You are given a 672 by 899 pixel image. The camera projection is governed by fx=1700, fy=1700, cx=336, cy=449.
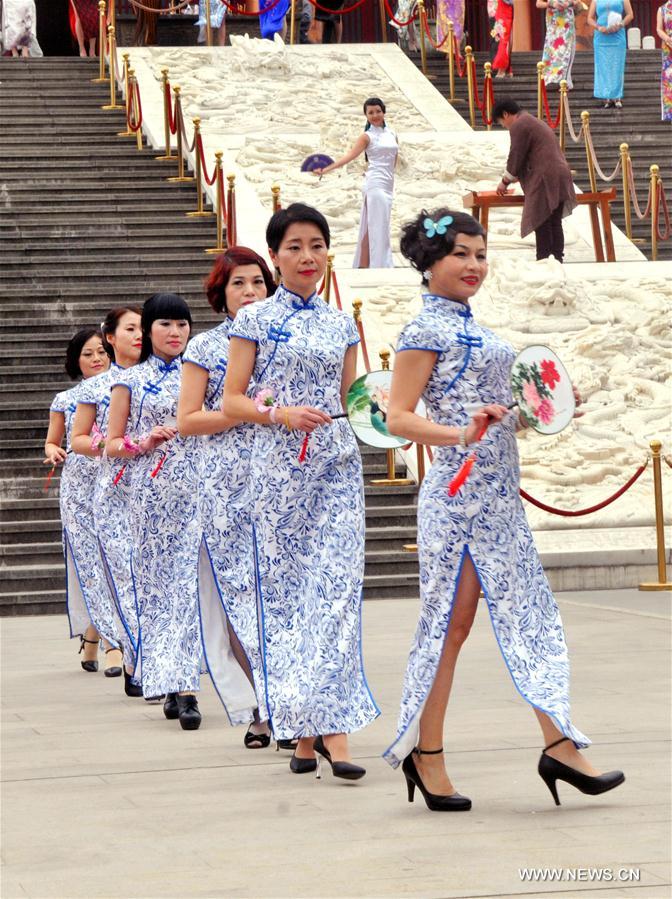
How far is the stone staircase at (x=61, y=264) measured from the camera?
11.6m

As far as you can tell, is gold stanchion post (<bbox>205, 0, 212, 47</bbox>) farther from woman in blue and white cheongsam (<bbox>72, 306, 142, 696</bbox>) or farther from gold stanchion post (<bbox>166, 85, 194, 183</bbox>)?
woman in blue and white cheongsam (<bbox>72, 306, 142, 696</bbox>)

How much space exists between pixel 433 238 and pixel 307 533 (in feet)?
3.58

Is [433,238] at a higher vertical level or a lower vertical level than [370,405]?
higher

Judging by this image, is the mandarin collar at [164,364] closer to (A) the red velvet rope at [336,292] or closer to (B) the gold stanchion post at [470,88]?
(A) the red velvet rope at [336,292]

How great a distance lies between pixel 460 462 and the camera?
4.69 metres

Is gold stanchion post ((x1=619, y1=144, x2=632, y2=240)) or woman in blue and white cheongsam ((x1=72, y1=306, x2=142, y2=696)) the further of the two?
gold stanchion post ((x1=619, y1=144, x2=632, y2=240))

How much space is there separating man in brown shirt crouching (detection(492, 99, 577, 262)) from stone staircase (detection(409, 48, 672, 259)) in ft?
12.6

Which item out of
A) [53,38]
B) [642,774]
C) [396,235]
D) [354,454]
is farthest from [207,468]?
[53,38]

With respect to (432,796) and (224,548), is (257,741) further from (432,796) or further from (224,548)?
(432,796)

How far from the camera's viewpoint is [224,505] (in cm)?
609

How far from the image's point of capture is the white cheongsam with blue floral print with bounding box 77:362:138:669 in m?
7.66

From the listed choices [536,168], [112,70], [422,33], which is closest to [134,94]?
[112,70]

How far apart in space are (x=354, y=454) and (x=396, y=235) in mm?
11879

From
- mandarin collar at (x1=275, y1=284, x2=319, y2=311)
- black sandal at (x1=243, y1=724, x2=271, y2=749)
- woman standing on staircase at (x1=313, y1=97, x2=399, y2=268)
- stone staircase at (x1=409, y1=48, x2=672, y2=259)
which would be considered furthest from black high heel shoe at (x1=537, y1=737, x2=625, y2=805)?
stone staircase at (x1=409, y1=48, x2=672, y2=259)
